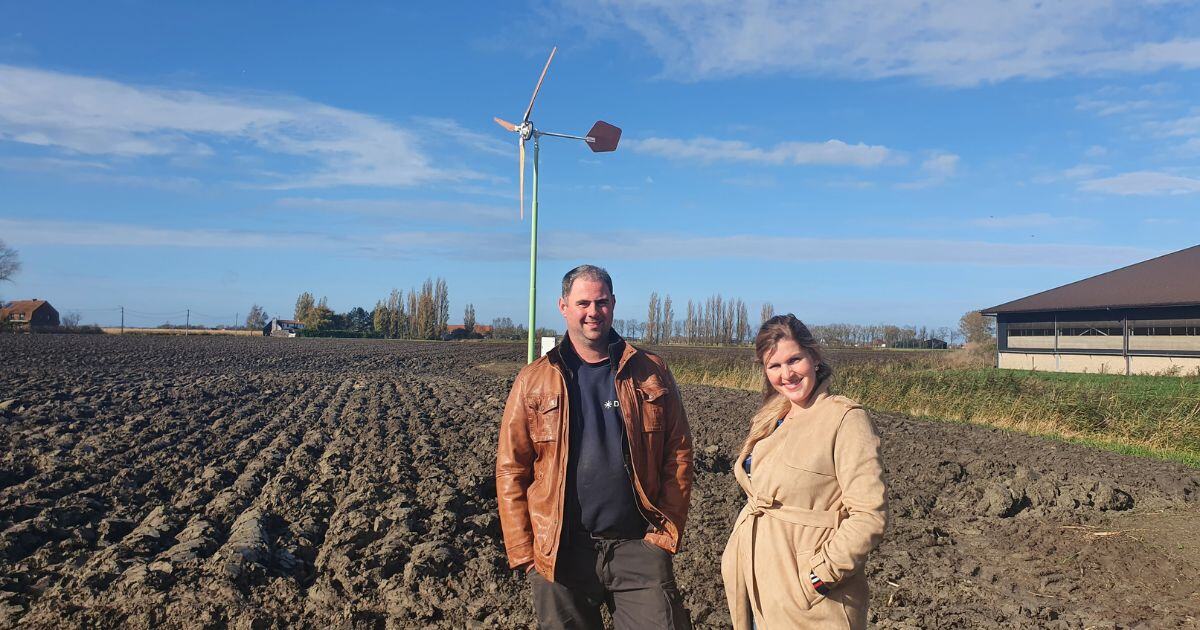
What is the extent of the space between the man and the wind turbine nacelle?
9637mm

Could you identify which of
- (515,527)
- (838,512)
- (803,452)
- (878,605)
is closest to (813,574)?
(838,512)

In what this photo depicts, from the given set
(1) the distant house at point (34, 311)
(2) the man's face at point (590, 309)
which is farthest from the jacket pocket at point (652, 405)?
(1) the distant house at point (34, 311)

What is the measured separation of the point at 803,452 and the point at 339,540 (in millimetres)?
4467

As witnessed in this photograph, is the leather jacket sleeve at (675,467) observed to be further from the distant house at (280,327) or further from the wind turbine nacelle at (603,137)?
the distant house at (280,327)

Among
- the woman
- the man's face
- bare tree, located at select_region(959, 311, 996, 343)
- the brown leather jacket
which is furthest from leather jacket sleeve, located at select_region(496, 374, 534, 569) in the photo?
bare tree, located at select_region(959, 311, 996, 343)

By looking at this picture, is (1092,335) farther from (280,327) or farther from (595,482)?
(280,327)

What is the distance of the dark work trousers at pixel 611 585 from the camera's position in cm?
304

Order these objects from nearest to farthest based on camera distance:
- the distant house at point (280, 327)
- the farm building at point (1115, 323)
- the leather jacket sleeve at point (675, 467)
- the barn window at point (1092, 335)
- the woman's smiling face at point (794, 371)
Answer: the woman's smiling face at point (794, 371), the leather jacket sleeve at point (675, 467), the farm building at point (1115, 323), the barn window at point (1092, 335), the distant house at point (280, 327)

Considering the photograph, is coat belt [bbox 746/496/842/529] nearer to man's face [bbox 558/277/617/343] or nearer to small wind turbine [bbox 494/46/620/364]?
man's face [bbox 558/277/617/343]

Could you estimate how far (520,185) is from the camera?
A: 47.8 feet

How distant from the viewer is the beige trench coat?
2.48 metres

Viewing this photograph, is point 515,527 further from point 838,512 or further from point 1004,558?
point 1004,558

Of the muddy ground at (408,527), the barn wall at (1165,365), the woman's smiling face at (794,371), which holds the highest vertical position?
the woman's smiling face at (794,371)

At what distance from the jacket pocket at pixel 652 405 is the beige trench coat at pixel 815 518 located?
468mm
